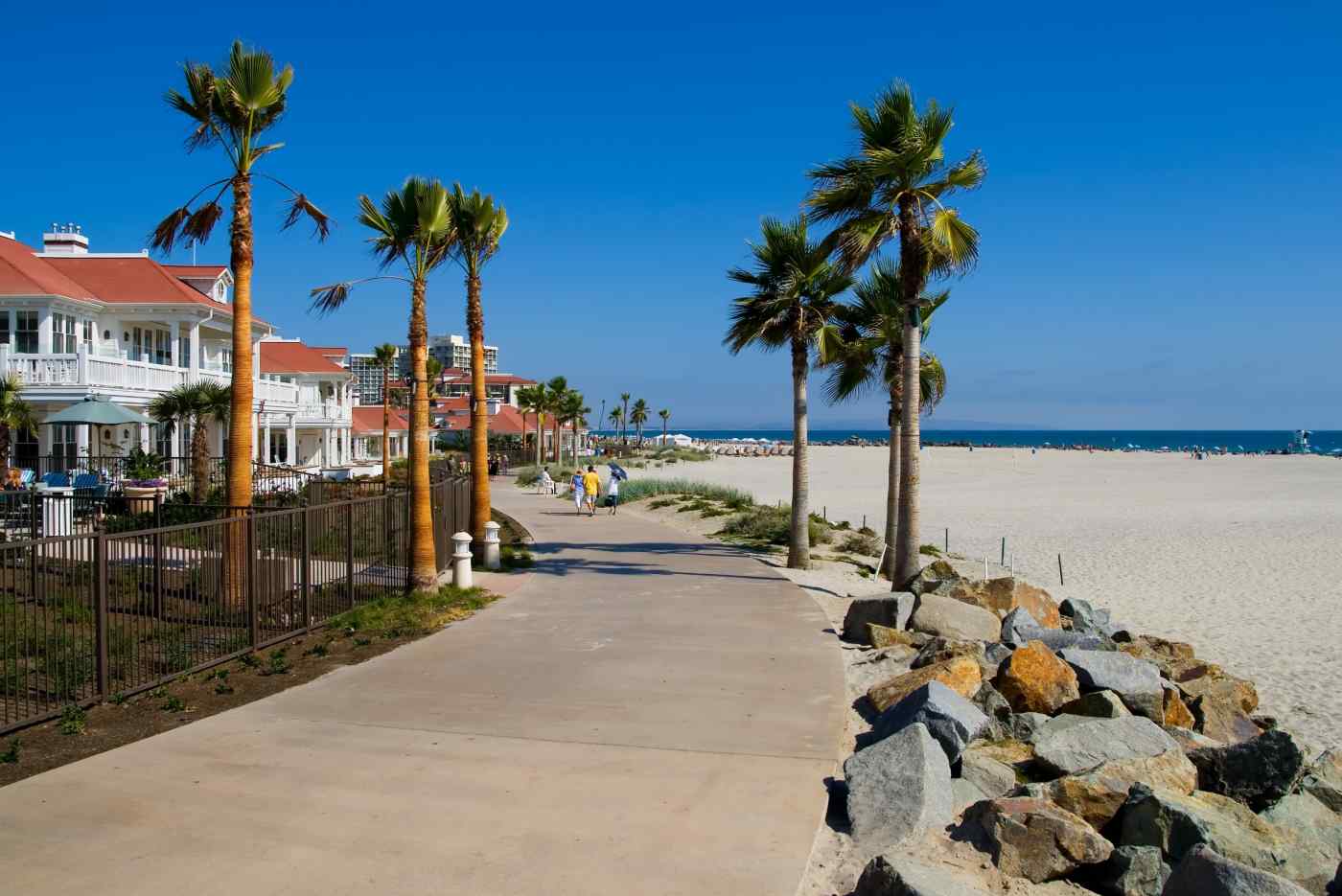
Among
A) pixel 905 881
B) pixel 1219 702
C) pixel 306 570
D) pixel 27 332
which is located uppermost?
pixel 27 332

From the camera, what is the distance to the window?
25.8m

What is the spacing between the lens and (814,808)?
6.04m

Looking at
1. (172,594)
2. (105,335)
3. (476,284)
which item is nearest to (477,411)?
(476,284)

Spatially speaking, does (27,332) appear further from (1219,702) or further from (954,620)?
(1219,702)

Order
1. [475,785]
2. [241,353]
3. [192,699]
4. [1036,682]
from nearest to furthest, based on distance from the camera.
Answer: [475,785], [192,699], [1036,682], [241,353]

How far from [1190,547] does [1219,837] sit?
79.7ft

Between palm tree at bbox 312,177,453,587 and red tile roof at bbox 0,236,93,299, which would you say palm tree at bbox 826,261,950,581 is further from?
red tile roof at bbox 0,236,93,299

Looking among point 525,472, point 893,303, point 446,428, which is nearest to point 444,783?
point 893,303

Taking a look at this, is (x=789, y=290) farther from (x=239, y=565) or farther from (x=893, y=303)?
(x=239, y=565)

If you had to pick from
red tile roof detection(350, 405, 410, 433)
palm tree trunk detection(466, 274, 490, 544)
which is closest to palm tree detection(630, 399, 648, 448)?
red tile roof detection(350, 405, 410, 433)

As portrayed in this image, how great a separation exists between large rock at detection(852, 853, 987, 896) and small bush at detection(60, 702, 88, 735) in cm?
607

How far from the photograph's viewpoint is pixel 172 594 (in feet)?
36.0

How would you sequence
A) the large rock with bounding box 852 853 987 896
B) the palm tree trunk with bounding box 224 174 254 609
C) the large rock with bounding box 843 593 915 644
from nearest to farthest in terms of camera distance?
1. the large rock with bounding box 852 853 987 896
2. the large rock with bounding box 843 593 915 644
3. the palm tree trunk with bounding box 224 174 254 609

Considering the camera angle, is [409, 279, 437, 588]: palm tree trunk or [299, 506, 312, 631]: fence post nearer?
[299, 506, 312, 631]: fence post
